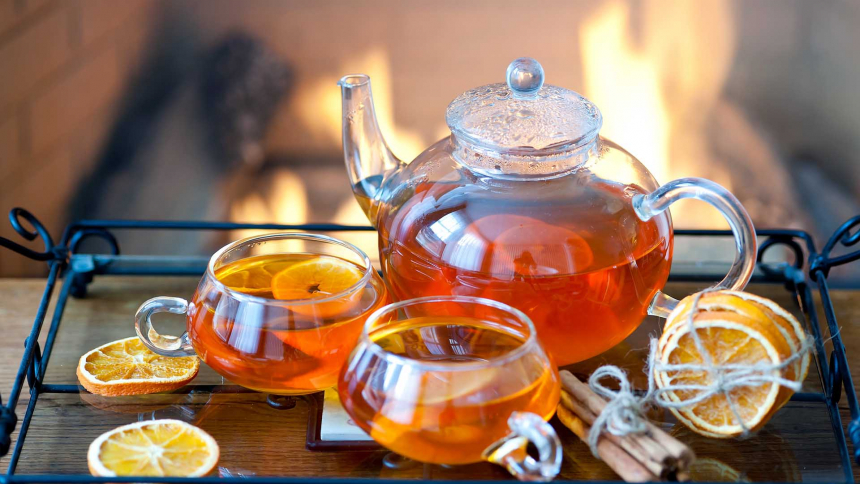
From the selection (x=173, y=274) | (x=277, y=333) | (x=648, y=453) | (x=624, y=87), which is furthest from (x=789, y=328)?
(x=624, y=87)

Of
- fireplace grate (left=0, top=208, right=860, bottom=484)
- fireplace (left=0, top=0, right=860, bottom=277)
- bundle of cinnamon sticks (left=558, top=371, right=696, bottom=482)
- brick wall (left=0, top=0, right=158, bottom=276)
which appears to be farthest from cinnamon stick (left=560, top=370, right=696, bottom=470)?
brick wall (left=0, top=0, right=158, bottom=276)

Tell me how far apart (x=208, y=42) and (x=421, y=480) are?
819 millimetres

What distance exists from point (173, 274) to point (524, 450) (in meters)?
0.50

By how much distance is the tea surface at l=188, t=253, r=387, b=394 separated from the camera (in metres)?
0.59

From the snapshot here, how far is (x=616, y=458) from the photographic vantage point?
550mm

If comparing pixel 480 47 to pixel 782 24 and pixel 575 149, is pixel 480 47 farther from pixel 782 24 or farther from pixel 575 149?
pixel 575 149

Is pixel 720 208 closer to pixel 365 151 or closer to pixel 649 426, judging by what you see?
pixel 649 426

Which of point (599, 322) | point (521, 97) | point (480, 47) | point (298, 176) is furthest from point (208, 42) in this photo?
point (599, 322)

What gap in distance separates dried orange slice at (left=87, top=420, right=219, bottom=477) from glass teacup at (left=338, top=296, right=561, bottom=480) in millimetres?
106

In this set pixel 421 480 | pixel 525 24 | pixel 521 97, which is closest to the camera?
pixel 421 480

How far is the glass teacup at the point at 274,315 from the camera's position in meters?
0.59

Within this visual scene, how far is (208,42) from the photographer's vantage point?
117cm

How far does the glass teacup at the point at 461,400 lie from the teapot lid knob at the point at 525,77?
0.55ft

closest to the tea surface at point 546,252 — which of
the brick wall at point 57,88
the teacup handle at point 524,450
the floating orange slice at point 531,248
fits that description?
the floating orange slice at point 531,248
